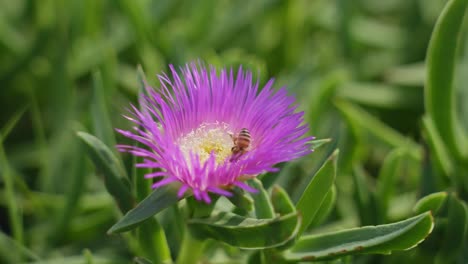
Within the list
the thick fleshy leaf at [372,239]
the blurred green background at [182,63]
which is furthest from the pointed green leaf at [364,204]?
the thick fleshy leaf at [372,239]

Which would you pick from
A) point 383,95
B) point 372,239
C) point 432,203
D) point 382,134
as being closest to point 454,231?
point 432,203

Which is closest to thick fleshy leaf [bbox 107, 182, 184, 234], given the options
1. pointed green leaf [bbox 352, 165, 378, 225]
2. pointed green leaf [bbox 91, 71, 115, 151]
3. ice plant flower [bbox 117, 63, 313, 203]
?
ice plant flower [bbox 117, 63, 313, 203]

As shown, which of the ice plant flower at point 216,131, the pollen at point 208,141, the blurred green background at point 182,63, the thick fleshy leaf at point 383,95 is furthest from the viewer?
the thick fleshy leaf at point 383,95

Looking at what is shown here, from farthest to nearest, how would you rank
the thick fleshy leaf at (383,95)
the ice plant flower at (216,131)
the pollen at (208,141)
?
1. the thick fleshy leaf at (383,95)
2. the pollen at (208,141)
3. the ice plant flower at (216,131)

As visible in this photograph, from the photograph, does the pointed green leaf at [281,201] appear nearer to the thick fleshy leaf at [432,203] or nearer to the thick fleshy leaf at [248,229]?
the thick fleshy leaf at [248,229]

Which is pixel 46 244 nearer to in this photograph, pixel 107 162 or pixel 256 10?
pixel 107 162

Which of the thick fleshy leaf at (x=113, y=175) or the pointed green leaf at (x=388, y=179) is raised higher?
the thick fleshy leaf at (x=113, y=175)
